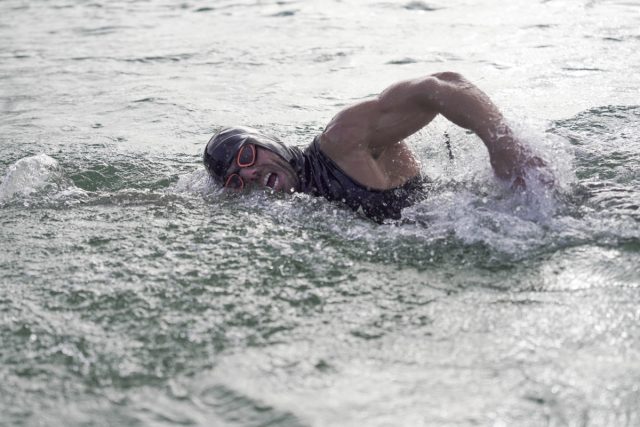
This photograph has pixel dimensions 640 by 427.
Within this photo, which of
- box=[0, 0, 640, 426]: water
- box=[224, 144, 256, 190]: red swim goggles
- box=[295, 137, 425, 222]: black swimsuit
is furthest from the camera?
box=[224, 144, 256, 190]: red swim goggles

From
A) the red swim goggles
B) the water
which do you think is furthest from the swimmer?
the water

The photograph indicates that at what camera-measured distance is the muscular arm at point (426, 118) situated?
4195mm

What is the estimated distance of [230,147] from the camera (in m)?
4.79

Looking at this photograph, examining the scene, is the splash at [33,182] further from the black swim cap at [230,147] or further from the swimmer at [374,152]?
the swimmer at [374,152]

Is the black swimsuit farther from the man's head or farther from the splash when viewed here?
the splash

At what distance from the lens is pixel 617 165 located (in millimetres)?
5133

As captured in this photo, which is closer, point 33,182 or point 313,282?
point 313,282

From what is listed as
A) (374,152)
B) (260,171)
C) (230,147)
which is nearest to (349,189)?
(374,152)

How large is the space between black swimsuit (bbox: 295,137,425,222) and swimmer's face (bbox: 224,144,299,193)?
0.09 m

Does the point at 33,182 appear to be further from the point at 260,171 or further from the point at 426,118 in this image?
the point at 426,118

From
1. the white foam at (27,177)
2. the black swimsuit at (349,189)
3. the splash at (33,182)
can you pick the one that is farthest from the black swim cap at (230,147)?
the white foam at (27,177)

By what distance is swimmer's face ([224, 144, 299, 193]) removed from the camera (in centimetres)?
475

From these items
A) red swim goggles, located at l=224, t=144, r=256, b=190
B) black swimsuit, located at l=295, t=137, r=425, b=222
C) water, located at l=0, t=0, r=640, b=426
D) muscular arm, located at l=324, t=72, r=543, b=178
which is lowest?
water, located at l=0, t=0, r=640, b=426

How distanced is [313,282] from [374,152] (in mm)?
1151
